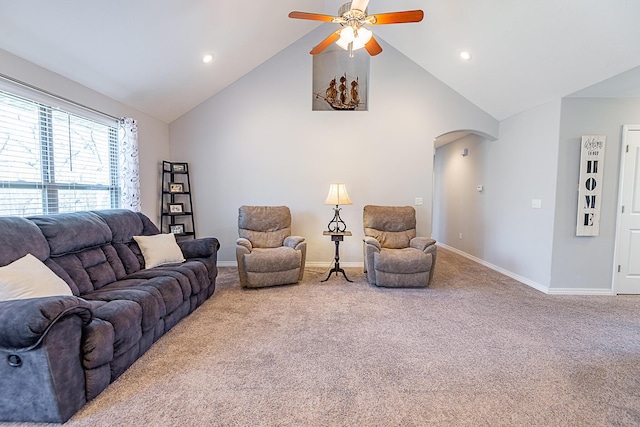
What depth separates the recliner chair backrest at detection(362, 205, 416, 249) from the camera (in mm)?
4457

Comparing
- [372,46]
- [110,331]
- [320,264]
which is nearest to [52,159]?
[110,331]

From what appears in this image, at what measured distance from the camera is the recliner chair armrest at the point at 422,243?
13.0 ft

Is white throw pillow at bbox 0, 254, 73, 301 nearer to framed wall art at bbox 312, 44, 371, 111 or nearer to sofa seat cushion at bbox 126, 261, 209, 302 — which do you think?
sofa seat cushion at bbox 126, 261, 209, 302

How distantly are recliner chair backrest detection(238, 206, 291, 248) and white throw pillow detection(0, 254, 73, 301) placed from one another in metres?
2.38

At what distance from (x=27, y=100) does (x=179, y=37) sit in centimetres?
158

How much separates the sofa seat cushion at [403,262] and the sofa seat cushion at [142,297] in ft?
8.29

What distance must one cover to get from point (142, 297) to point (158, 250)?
108 cm

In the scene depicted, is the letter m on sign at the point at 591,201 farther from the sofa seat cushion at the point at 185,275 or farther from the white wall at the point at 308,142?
the sofa seat cushion at the point at 185,275

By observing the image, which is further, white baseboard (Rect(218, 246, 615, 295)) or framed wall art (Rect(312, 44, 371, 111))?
framed wall art (Rect(312, 44, 371, 111))

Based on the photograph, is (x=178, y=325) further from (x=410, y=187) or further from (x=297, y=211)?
(x=410, y=187)

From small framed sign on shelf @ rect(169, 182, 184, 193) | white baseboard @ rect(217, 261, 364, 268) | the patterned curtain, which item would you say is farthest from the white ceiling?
white baseboard @ rect(217, 261, 364, 268)

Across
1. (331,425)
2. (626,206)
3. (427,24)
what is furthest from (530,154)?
(331,425)

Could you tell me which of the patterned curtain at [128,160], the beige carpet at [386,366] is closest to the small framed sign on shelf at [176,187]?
the patterned curtain at [128,160]

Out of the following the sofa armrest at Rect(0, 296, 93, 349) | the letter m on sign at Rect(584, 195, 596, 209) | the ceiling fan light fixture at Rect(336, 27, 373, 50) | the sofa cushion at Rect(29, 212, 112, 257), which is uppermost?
the ceiling fan light fixture at Rect(336, 27, 373, 50)
